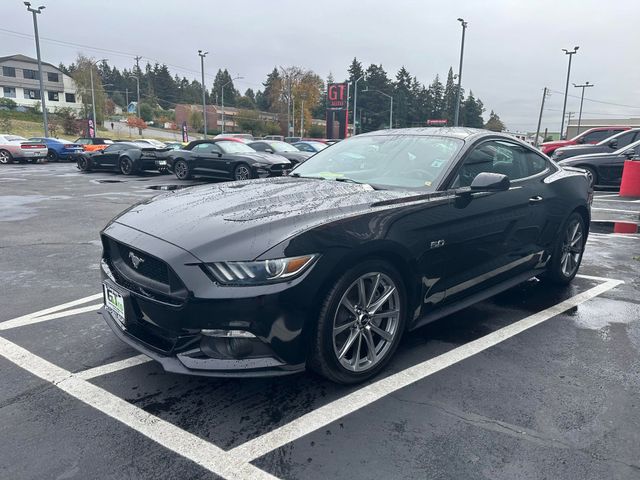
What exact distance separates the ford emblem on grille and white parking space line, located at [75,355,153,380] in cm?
78

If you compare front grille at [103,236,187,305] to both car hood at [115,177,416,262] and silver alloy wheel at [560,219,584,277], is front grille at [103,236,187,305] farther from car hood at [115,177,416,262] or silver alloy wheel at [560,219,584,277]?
silver alloy wheel at [560,219,584,277]

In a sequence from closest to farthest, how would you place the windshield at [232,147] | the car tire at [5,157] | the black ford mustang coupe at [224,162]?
the black ford mustang coupe at [224,162]
the windshield at [232,147]
the car tire at [5,157]

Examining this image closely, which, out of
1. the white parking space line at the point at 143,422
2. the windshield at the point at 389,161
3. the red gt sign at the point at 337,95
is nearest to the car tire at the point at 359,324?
the white parking space line at the point at 143,422

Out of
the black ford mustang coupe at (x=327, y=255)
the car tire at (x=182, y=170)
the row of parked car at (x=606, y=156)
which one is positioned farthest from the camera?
the car tire at (x=182, y=170)

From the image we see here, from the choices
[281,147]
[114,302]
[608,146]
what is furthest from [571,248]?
[281,147]

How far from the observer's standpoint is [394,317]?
3221 mm

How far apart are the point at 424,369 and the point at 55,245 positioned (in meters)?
5.64

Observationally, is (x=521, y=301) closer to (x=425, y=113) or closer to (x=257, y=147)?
(x=257, y=147)

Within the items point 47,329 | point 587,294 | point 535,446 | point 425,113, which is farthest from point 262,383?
point 425,113

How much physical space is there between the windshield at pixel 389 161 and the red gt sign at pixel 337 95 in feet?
120

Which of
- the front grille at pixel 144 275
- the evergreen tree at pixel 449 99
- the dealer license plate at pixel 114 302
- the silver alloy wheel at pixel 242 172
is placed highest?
the evergreen tree at pixel 449 99

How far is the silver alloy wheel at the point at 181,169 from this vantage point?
16953 millimetres

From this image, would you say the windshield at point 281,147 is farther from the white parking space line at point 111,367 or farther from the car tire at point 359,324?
the car tire at point 359,324

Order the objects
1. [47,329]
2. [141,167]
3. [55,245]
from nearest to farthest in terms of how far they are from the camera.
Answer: [47,329]
[55,245]
[141,167]
